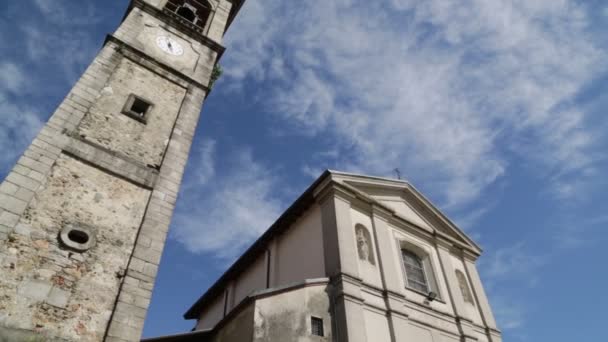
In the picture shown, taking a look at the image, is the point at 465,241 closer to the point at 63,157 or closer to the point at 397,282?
the point at 397,282

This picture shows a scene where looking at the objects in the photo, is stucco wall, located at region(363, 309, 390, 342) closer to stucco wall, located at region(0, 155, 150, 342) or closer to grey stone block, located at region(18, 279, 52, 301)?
stucco wall, located at region(0, 155, 150, 342)

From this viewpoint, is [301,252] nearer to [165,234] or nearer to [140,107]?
[165,234]

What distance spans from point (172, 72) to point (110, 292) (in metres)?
6.59

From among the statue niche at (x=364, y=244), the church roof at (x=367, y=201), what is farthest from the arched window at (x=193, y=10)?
the statue niche at (x=364, y=244)

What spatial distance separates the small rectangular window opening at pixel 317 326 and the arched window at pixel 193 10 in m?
10.6

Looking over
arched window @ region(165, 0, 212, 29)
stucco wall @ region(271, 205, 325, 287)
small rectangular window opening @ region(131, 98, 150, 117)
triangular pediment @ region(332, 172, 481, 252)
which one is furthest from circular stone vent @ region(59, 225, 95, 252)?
arched window @ region(165, 0, 212, 29)

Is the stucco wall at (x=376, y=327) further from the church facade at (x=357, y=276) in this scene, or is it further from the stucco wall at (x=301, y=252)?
the stucco wall at (x=301, y=252)

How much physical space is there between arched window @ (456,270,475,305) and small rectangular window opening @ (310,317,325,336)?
6.63 metres

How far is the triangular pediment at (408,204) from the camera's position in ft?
42.7

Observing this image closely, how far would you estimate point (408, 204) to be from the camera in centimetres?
1438

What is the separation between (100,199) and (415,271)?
9.27m

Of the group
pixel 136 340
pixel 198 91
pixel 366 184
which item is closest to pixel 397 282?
pixel 366 184

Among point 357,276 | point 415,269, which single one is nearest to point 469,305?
point 415,269

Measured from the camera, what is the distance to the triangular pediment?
1300 centimetres
